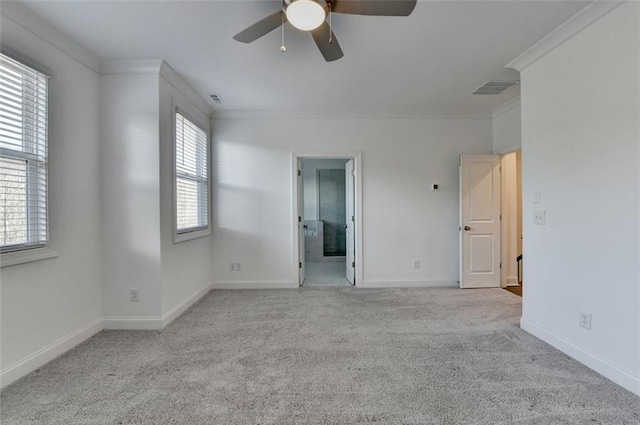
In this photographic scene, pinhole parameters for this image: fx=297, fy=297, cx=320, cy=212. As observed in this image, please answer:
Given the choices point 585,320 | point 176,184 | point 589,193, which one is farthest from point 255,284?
point 589,193

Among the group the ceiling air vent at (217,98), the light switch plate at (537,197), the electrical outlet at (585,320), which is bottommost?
the electrical outlet at (585,320)

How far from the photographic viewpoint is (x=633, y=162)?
1847mm

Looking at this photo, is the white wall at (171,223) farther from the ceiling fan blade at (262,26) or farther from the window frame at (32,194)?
the ceiling fan blade at (262,26)

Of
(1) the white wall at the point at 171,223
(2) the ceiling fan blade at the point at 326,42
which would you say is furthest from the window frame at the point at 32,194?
(2) the ceiling fan blade at the point at 326,42

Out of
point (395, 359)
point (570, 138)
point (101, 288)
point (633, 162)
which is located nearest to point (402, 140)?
point (570, 138)

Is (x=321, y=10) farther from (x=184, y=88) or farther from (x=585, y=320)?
(x=585, y=320)

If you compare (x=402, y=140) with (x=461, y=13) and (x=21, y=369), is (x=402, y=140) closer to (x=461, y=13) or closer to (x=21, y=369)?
(x=461, y=13)

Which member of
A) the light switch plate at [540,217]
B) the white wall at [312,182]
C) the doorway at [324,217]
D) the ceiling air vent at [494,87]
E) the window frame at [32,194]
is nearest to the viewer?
the window frame at [32,194]

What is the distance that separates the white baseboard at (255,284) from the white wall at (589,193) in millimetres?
2844

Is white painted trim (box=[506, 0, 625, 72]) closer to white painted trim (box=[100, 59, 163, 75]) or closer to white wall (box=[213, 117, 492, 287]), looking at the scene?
white wall (box=[213, 117, 492, 287])

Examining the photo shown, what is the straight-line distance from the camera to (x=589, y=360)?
212 centimetres

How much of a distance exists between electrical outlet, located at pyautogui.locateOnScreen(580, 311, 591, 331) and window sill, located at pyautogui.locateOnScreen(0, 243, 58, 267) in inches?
157

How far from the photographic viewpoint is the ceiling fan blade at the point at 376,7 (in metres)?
1.63

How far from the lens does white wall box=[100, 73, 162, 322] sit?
2.82m
